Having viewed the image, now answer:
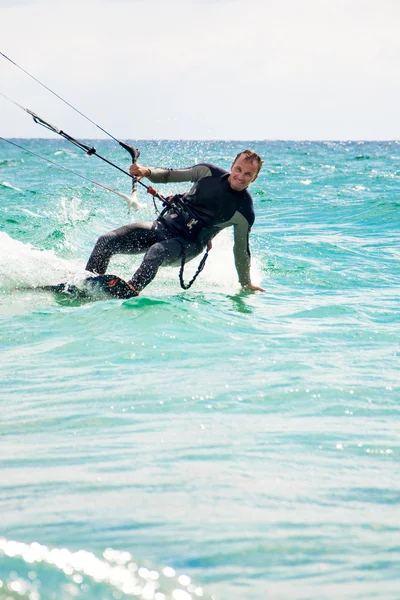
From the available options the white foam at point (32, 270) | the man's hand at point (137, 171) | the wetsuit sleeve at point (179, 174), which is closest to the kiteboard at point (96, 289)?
the white foam at point (32, 270)

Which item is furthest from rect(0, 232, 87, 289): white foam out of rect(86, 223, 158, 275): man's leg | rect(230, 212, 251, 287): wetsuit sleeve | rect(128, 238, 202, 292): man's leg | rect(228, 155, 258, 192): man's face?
rect(228, 155, 258, 192): man's face

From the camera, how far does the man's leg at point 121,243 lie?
6.76 meters

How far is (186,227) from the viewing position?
6.95m

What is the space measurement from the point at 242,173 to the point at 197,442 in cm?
363

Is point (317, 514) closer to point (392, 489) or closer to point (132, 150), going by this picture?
point (392, 489)

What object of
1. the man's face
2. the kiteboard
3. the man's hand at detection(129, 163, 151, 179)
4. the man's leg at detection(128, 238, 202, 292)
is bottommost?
the kiteboard

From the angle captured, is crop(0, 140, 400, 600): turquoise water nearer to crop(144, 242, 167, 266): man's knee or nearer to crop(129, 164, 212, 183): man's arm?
crop(144, 242, 167, 266): man's knee

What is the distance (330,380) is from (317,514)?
1735mm

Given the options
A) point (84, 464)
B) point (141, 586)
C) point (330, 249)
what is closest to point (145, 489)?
point (84, 464)

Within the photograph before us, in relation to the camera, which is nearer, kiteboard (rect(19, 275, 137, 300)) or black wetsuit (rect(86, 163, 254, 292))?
kiteboard (rect(19, 275, 137, 300))

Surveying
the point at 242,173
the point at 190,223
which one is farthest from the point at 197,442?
the point at 190,223

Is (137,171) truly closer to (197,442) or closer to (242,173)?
(242,173)

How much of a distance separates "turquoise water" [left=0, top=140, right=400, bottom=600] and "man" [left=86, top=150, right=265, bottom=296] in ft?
1.01

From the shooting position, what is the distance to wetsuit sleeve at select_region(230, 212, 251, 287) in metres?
6.82
